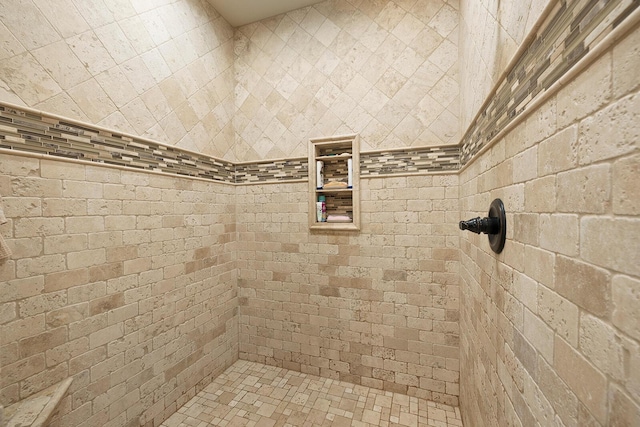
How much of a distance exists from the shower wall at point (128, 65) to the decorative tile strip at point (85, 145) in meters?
0.07

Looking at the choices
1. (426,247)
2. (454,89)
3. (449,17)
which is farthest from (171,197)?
(449,17)

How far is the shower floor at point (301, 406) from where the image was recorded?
2041mm

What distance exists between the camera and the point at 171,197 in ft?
7.21

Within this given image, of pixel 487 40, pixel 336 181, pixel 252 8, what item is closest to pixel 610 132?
pixel 487 40

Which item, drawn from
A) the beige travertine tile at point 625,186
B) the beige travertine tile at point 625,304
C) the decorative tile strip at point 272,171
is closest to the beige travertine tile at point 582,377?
the beige travertine tile at point 625,304

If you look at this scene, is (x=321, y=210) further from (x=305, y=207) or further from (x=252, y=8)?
(x=252, y=8)

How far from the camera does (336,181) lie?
2631mm

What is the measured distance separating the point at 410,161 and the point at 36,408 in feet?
9.85

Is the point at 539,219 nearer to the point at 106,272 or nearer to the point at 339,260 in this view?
the point at 339,260

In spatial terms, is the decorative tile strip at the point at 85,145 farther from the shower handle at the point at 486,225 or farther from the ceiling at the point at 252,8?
the shower handle at the point at 486,225

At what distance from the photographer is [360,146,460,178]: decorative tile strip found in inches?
89.1

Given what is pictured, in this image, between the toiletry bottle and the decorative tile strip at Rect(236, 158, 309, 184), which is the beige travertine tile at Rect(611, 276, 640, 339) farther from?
the decorative tile strip at Rect(236, 158, 309, 184)

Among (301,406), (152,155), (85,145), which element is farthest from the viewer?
(301,406)

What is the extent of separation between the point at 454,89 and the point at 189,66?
2.53 metres
